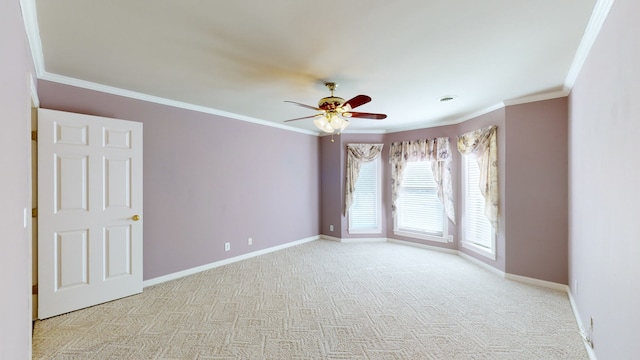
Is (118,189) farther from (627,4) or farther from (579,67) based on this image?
(579,67)

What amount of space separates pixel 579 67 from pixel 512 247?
2355mm

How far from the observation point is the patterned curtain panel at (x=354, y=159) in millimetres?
5711

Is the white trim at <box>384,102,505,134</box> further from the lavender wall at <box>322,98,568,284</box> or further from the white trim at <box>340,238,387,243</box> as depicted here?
the white trim at <box>340,238,387,243</box>

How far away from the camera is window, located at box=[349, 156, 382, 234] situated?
582 centimetres

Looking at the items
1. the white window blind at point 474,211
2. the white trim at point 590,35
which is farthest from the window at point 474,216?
the white trim at point 590,35

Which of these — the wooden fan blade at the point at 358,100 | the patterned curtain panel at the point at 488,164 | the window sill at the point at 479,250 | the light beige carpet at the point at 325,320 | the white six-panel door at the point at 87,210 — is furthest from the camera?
the window sill at the point at 479,250

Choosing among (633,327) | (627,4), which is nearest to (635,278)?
(633,327)

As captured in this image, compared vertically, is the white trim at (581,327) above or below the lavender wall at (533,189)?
below

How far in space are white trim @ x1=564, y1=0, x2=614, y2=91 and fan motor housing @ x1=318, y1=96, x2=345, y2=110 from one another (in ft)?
6.42

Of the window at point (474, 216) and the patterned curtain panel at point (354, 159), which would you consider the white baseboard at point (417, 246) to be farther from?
the patterned curtain panel at point (354, 159)

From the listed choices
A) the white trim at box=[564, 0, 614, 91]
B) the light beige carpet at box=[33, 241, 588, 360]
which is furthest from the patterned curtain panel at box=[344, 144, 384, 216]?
the white trim at box=[564, 0, 614, 91]

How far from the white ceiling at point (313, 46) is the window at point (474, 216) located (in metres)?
1.39

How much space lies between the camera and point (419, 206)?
535 centimetres

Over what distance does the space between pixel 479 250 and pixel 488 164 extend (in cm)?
144
